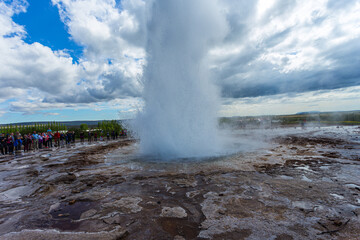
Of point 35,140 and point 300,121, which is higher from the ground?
point 35,140

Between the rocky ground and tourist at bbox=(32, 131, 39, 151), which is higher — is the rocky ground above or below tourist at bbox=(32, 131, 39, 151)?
below

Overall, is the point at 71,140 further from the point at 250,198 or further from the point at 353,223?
the point at 353,223

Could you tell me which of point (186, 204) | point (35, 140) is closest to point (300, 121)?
point (186, 204)

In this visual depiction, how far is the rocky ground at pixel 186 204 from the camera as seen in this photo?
10.6 ft

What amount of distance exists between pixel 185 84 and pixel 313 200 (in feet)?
29.1

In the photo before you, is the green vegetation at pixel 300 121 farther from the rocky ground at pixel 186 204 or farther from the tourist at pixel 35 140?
the tourist at pixel 35 140

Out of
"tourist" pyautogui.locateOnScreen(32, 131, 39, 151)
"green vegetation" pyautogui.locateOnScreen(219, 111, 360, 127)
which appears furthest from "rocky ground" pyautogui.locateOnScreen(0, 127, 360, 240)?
"green vegetation" pyautogui.locateOnScreen(219, 111, 360, 127)

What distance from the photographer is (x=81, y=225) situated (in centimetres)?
348

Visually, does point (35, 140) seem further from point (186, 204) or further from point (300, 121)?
point (300, 121)

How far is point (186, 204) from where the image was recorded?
4328 mm

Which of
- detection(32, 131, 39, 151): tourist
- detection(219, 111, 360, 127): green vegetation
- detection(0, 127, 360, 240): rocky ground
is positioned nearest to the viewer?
detection(0, 127, 360, 240): rocky ground

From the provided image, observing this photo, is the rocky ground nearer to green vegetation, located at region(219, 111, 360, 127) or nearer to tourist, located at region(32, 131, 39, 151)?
tourist, located at region(32, 131, 39, 151)

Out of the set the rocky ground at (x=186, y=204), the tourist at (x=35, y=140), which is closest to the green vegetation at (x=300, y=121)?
the rocky ground at (x=186, y=204)

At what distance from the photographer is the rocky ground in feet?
10.6
